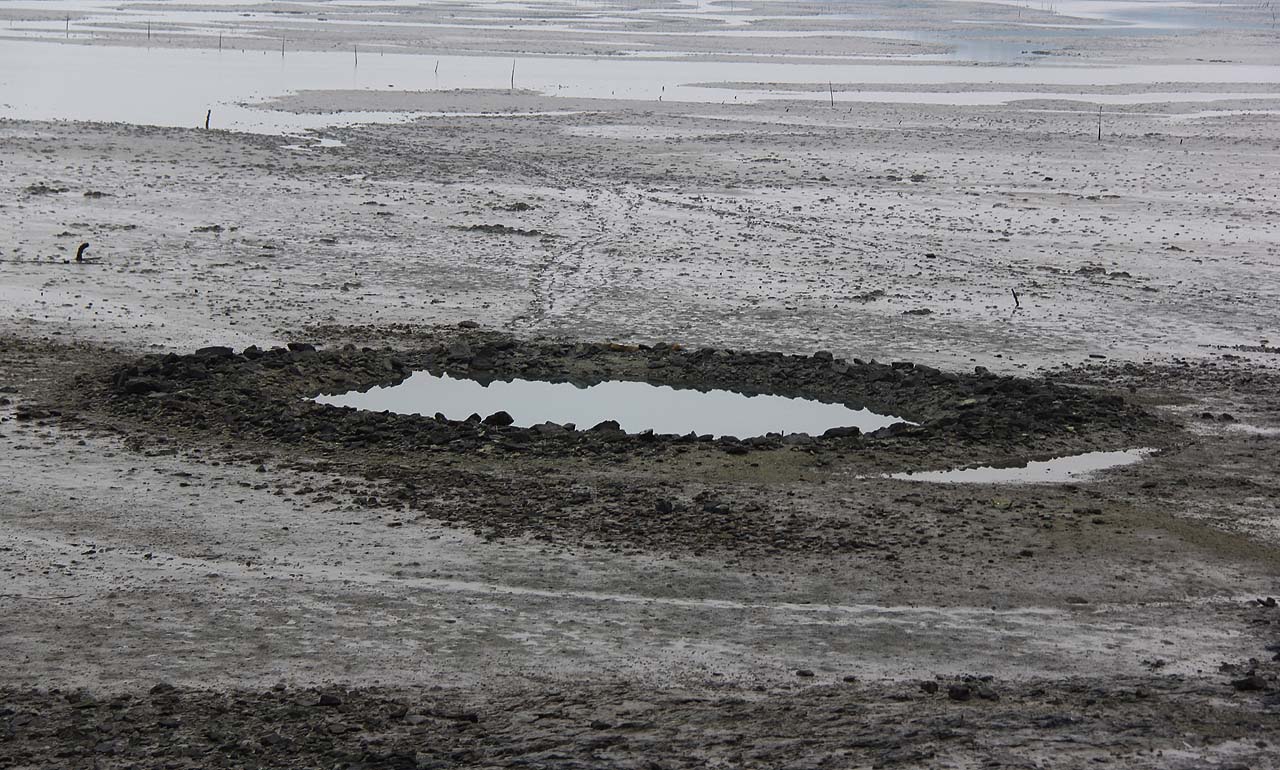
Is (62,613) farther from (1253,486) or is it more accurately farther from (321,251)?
(321,251)

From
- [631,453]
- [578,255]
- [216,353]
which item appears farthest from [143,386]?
[578,255]

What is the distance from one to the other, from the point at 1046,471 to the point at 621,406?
4140 mm

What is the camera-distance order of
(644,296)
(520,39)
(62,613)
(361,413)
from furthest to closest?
(520,39)
(644,296)
(361,413)
(62,613)

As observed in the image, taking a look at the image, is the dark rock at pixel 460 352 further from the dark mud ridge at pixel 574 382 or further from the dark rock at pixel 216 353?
the dark rock at pixel 216 353

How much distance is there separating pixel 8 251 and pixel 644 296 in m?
8.20

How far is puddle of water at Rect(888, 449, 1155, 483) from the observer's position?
40.6 ft

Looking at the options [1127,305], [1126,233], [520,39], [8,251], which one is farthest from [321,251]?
[520,39]

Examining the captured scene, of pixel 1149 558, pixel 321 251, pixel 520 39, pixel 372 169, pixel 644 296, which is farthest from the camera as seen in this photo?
pixel 520 39

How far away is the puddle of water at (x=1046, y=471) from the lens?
12.4m

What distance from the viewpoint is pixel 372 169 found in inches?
1061

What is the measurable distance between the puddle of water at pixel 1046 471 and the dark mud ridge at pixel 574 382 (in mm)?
268

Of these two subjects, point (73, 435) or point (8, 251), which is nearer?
point (73, 435)

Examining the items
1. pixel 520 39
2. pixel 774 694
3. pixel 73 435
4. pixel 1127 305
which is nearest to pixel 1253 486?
pixel 774 694

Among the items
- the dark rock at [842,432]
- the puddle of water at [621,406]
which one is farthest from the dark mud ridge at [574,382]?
the puddle of water at [621,406]
